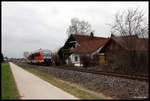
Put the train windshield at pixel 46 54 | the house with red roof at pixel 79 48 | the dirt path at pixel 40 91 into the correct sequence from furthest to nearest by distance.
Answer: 1. the train windshield at pixel 46 54
2. the house with red roof at pixel 79 48
3. the dirt path at pixel 40 91

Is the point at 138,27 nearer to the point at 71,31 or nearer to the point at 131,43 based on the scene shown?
the point at 131,43

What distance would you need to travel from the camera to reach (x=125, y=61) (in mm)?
14281

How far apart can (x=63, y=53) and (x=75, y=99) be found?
27548mm

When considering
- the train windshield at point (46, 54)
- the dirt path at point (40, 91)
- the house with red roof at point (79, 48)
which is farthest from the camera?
the train windshield at point (46, 54)

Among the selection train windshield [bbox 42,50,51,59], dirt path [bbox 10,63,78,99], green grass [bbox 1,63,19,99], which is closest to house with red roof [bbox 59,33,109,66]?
train windshield [bbox 42,50,51,59]

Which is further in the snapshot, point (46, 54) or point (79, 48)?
point (79, 48)

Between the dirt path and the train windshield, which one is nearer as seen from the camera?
the dirt path

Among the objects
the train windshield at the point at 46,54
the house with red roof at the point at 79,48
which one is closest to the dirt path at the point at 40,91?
the house with red roof at the point at 79,48

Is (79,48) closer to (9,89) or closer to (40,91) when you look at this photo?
(9,89)

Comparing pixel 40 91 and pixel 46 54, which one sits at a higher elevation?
pixel 40 91

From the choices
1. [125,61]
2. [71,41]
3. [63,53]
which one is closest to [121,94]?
[125,61]

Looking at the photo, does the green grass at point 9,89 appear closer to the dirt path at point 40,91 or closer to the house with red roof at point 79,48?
the dirt path at point 40,91

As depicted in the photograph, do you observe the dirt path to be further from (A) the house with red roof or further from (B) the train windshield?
(B) the train windshield

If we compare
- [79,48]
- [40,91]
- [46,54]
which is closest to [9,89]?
[40,91]
